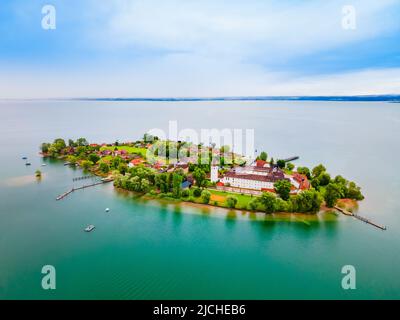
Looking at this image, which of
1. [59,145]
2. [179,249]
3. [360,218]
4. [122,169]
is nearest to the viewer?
[179,249]

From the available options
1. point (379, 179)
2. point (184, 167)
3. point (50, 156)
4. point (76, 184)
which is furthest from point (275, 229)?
point (50, 156)

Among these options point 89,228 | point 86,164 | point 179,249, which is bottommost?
point 179,249

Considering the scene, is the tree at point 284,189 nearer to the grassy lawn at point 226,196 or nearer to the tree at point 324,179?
the grassy lawn at point 226,196

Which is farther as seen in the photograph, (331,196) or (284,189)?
(284,189)

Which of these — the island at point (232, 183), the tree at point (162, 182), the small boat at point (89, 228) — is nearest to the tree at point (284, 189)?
the island at point (232, 183)

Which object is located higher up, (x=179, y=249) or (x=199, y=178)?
(x=199, y=178)

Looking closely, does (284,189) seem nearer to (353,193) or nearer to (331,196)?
(331,196)

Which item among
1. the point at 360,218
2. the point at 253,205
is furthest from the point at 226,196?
the point at 360,218

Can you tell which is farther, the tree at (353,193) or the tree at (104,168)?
the tree at (104,168)

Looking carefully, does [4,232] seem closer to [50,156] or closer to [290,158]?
[50,156]
